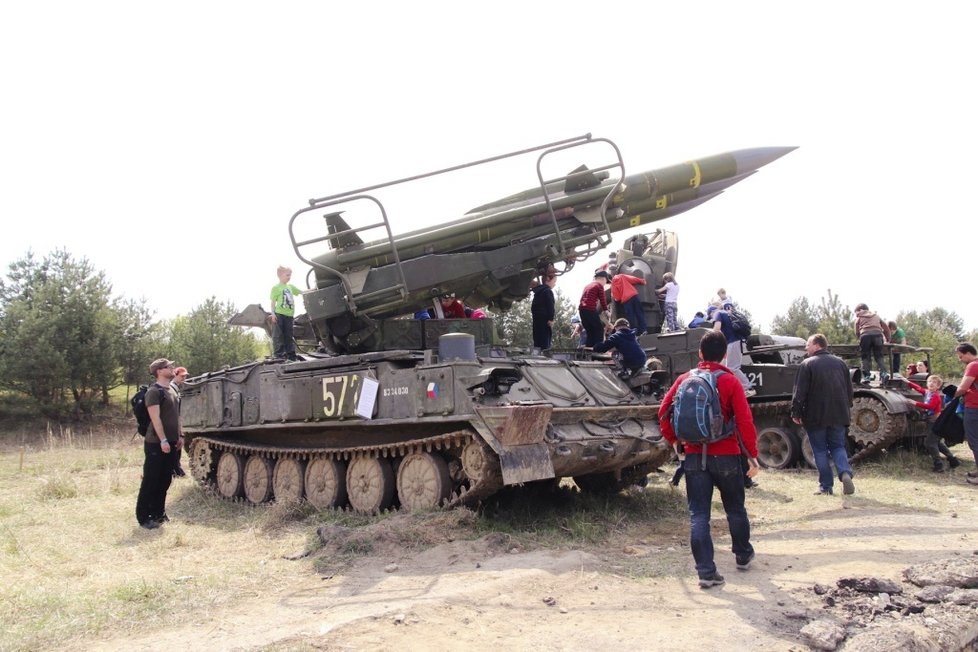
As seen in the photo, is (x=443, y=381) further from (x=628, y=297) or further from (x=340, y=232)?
(x=628, y=297)

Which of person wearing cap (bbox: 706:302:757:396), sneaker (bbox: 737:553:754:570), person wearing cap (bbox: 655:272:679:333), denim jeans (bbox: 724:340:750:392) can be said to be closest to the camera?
sneaker (bbox: 737:553:754:570)

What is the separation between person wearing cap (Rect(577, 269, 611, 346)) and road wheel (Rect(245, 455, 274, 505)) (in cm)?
Result: 439

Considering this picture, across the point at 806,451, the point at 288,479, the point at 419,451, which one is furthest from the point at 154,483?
the point at 806,451

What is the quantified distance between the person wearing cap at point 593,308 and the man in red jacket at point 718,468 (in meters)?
5.23

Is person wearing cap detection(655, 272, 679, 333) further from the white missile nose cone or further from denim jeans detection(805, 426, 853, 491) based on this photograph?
denim jeans detection(805, 426, 853, 491)

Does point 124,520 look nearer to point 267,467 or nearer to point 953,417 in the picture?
point 267,467

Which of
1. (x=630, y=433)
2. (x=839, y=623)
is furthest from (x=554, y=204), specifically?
(x=839, y=623)

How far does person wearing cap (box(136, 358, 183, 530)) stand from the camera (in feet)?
28.5

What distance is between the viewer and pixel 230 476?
10.6m

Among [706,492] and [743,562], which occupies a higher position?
[706,492]

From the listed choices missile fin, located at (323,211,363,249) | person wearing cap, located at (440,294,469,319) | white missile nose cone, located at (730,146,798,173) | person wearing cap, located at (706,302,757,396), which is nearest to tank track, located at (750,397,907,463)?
person wearing cap, located at (706,302,757,396)

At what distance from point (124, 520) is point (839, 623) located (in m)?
7.42

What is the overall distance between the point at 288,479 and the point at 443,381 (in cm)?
309

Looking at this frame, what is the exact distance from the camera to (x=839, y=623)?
4441 millimetres
